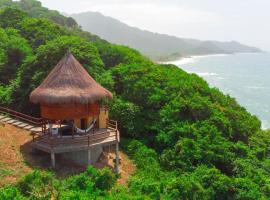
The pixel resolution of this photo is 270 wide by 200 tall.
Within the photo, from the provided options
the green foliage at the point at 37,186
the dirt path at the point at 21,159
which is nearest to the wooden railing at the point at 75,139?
the dirt path at the point at 21,159

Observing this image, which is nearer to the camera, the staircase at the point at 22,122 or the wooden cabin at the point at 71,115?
the wooden cabin at the point at 71,115

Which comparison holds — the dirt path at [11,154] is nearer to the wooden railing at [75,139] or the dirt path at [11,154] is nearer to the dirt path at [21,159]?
the dirt path at [21,159]

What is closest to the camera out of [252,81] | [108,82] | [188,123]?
[188,123]

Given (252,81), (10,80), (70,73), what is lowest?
(252,81)

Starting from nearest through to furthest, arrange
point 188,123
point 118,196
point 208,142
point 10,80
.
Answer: point 118,196 → point 208,142 → point 188,123 → point 10,80

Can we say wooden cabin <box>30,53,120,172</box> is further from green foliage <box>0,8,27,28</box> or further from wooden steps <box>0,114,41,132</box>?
green foliage <box>0,8,27,28</box>

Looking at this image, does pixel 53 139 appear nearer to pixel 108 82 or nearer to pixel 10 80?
pixel 108 82

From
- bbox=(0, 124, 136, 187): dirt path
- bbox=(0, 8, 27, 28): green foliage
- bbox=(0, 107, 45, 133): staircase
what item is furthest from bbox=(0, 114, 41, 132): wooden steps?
bbox=(0, 8, 27, 28): green foliage

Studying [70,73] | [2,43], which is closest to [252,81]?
[2,43]
